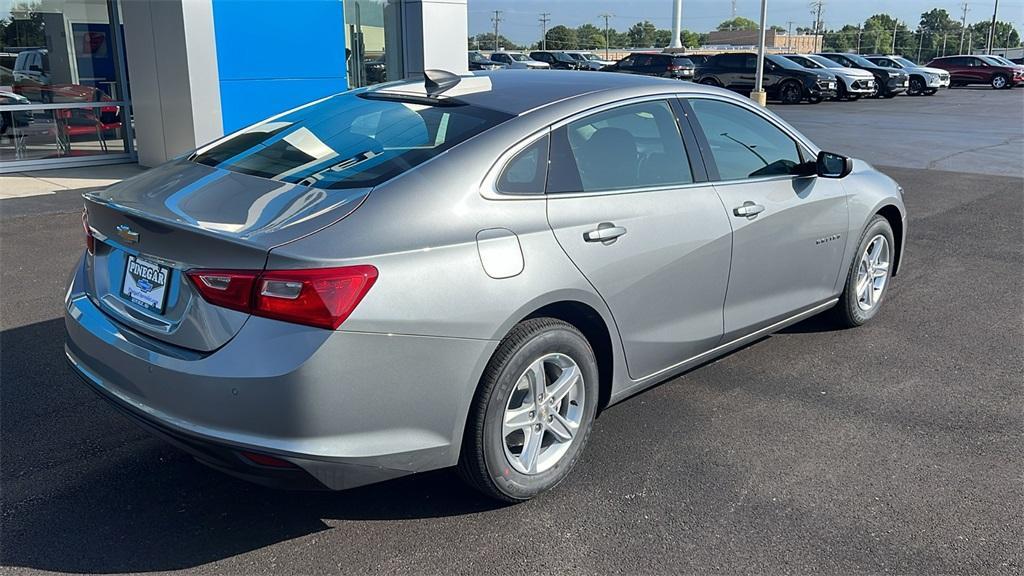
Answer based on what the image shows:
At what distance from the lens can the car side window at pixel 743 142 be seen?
4.20m

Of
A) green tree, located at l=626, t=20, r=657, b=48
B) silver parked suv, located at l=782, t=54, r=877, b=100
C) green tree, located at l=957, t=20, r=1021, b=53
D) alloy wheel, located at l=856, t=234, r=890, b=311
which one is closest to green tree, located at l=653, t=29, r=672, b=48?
green tree, located at l=626, t=20, r=657, b=48

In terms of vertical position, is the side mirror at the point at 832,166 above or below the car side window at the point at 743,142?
below

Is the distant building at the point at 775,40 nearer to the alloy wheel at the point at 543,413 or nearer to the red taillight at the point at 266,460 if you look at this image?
the alloy wheel at the point at 543,413

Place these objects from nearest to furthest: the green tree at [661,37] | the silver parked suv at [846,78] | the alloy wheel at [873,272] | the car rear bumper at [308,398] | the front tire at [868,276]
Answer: the car rear bumper at [308,398], the front tire at [868,276], the alloy wheel at [873,272], the silver parked suv at [846,78], the green tree at [661,37]

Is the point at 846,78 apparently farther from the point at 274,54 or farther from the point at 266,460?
the point at 266,460

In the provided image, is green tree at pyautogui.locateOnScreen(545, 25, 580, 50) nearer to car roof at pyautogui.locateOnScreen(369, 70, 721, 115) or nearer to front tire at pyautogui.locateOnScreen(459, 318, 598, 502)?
car roof at pyautogui.locateOnScreen(369, 70, 721, 115)

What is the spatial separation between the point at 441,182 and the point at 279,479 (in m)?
1.16

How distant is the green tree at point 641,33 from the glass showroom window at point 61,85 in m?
139

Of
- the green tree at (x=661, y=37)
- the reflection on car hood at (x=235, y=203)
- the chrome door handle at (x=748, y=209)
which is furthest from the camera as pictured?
the green tree at (x=661, y=37)

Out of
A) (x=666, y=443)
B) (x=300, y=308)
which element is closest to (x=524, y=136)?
(x=300, y=308)

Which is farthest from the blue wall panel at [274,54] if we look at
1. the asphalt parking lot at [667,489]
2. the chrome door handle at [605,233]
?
the chrome door handle at [605,233]

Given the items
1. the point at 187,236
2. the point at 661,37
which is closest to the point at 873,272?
the point at 187,236

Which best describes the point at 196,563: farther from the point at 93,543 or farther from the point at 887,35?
the point at 887,35

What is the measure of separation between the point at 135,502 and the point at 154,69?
30.6 feet
